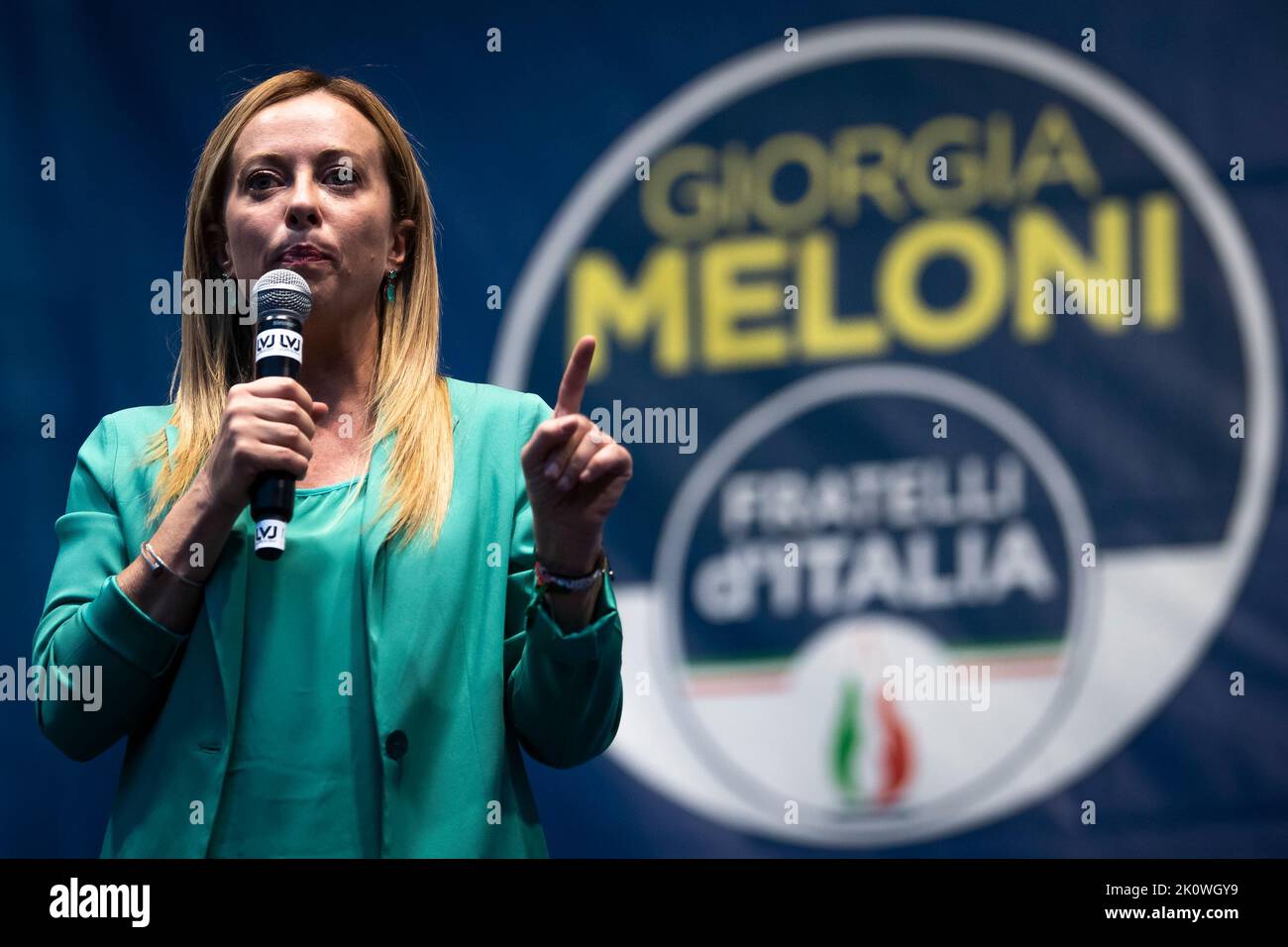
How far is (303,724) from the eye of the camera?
1666mm

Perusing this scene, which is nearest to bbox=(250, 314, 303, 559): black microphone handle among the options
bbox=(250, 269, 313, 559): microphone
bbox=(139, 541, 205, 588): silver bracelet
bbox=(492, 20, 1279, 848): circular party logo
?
bbox=(250, 269, 313, 559): microphone

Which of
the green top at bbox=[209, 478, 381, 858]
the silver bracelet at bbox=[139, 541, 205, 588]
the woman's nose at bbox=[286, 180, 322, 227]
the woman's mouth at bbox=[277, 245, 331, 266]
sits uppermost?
the woman's nose at bbox=[286, 180, 322, 227]

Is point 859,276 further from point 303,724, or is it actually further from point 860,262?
point 303,724

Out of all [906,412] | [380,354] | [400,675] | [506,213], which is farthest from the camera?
[506,213]

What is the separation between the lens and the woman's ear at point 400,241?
1942mm

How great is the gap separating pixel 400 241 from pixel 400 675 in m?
0.58

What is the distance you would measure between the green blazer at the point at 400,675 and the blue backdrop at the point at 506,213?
49.0 inches

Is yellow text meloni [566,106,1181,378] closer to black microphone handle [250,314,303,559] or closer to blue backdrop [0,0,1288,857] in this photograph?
blue backdrop [0,0,1288,857]

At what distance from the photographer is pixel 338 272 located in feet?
5.96
